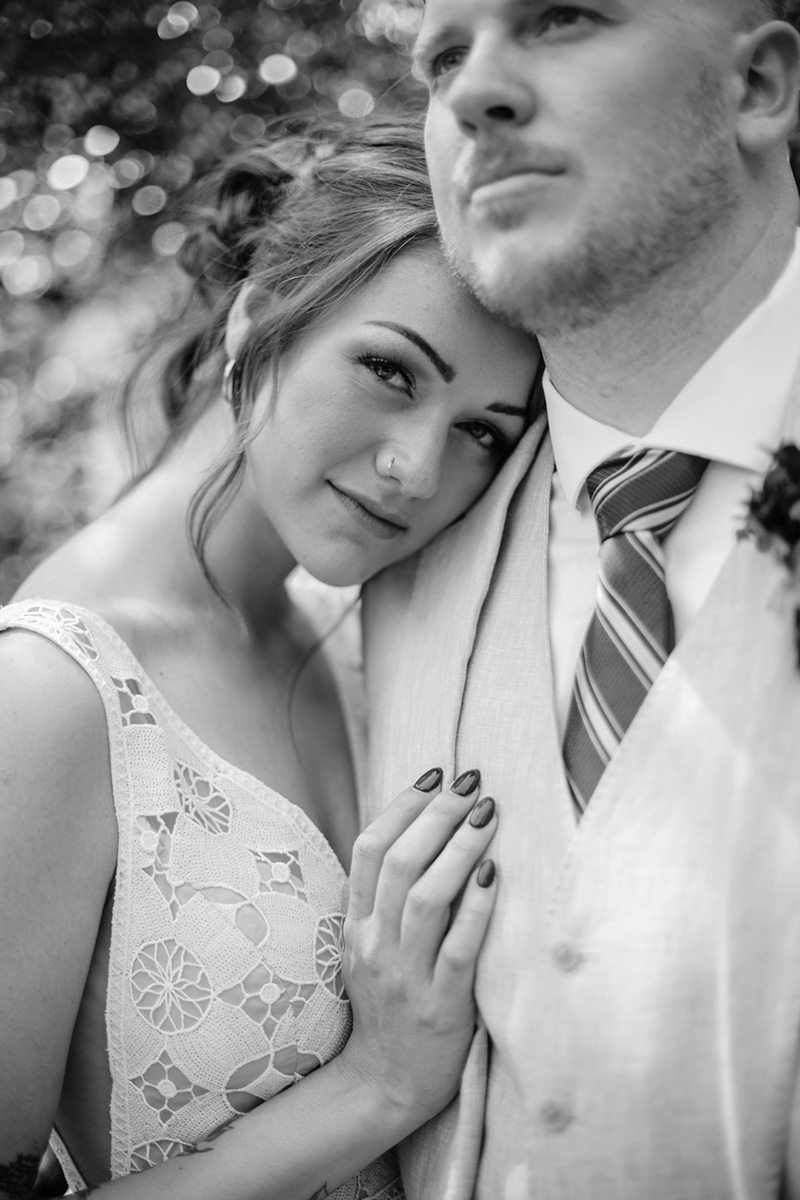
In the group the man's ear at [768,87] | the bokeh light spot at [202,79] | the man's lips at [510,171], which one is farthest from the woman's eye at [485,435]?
the bokeh light spot at [202,79]

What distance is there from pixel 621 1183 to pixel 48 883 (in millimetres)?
1114

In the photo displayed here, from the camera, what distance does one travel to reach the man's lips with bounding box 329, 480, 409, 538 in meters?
2.45

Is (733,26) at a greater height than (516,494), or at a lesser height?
greater

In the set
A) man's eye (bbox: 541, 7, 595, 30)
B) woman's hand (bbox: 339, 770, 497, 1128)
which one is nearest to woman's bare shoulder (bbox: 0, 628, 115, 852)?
woman's hand (bbox: 339, 770, 497, 1128)

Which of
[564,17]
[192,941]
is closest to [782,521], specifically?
[564,17]

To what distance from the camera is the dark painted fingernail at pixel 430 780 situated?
2.11 meters

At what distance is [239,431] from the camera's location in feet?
8.55

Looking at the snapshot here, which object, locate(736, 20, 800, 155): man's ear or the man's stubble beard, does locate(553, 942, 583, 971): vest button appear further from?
locate(736, 20, 800, 155): man's ear

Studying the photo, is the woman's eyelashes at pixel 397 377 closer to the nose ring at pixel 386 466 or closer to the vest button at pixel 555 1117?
the nose ring at pixel 386 466

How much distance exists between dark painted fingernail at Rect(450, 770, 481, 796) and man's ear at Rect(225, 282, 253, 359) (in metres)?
1.18

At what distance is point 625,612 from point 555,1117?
0.82 m

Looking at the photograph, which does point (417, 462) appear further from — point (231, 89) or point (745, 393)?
point (231, 89)

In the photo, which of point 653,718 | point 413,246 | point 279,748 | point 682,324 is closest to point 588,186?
point 682,324

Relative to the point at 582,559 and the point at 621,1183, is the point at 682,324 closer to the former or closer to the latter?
the point at 582,559
